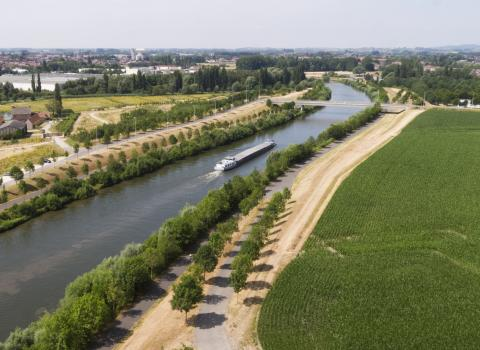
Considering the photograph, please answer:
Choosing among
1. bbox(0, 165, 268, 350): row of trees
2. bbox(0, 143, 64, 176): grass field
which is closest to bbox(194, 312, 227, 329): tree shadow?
bbox(0, 165, 268, 350): row of trees

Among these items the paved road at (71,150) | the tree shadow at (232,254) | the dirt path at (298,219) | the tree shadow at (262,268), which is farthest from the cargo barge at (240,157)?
the tree shadow at (262,268)

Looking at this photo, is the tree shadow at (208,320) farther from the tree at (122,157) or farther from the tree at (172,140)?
the tree at (172,140)

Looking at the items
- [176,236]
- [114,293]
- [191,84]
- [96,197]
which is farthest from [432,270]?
[191,84]

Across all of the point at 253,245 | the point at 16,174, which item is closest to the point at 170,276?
the point at 253,245

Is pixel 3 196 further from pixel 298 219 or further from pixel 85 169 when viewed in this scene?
pixel 298 219

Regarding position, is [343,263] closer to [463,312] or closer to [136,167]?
[463,312]
